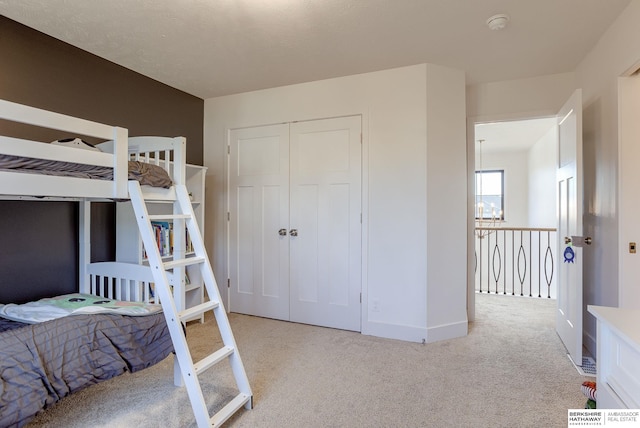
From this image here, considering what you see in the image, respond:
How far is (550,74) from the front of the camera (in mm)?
3160

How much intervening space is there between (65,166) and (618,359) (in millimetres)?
2460

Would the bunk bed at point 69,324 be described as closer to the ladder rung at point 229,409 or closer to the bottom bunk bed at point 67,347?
the bottom bunk bed at point 67,347

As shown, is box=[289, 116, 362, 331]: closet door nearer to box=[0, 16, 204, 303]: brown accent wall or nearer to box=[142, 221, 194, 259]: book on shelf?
box=[142, 221, 194, 259]: book on shelf

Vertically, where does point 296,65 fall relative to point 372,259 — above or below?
above

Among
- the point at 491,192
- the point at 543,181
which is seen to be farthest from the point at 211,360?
the point at 491,192

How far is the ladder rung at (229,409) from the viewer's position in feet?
5.65

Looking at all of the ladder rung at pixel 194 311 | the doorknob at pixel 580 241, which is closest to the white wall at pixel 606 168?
the doorknob at pixel 580 241

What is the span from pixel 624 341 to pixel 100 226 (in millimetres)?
3367

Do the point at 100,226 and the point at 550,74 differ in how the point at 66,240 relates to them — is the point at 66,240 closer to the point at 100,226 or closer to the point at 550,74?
the point at 100,226

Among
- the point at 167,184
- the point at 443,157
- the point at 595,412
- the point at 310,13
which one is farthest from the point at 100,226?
the point at 595,412

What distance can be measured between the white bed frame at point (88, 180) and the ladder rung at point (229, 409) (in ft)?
3.42

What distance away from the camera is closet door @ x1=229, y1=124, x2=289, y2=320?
11.6ft

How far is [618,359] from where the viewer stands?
3.67 ft

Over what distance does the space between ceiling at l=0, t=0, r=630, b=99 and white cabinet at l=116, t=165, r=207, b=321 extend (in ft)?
3.40
